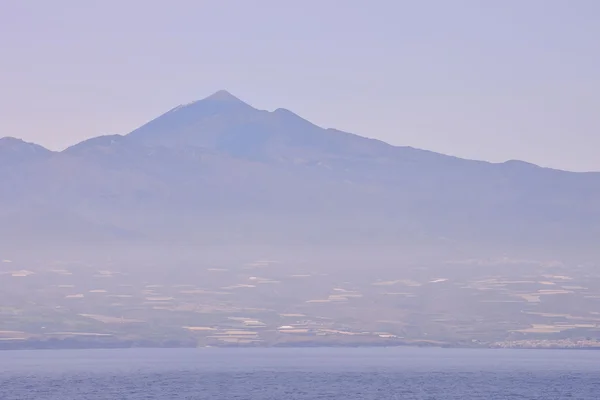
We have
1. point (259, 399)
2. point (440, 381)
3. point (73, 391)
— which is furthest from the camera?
point (440, 381)

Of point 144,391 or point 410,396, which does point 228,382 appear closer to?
point 144,391

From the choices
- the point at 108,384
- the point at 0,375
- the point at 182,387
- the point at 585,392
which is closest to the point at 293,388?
the point at 182,387

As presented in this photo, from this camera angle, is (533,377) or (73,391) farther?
(533,377)

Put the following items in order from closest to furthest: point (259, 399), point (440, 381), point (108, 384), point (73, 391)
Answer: point (259, 399) → point (73, 391) → point (108, 384) → point (440, 381)

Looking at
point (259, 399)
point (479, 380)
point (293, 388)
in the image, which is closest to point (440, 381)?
point (479, 380)

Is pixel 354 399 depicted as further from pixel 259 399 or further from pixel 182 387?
pixel 182 387

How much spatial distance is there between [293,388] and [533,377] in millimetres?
45507

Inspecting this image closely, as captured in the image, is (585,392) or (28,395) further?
(585,392)

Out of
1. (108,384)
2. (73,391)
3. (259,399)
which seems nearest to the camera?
(259,399)

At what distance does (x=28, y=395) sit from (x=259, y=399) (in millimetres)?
27356

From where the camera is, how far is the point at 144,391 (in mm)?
164250

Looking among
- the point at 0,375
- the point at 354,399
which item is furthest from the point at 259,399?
the point at 0,375

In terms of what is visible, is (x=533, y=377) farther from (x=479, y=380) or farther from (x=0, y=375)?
(x=0, y=375)

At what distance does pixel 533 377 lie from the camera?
198m
